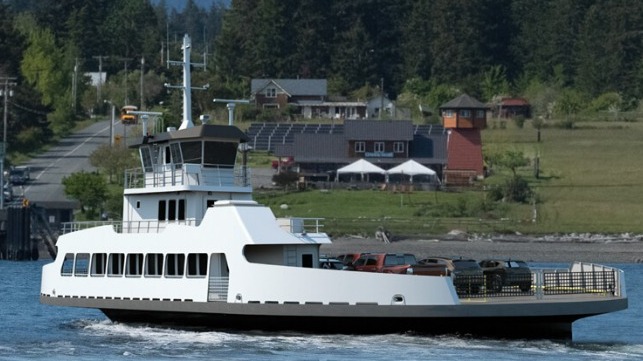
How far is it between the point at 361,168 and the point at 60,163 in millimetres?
23816

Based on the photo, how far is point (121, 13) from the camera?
188 metres

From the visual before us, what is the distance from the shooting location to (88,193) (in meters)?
101

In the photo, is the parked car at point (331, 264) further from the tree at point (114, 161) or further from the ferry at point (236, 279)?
the tree at point (114, 161)

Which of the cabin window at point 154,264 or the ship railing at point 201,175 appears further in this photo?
the ship railing at point 201,175

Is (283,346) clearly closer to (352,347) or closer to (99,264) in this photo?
(352,347)

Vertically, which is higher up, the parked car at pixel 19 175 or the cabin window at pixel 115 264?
the parked car at pixel 19 175

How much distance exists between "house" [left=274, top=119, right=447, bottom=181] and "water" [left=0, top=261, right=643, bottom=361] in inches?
2758

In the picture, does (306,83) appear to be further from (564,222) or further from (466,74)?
(564,222)

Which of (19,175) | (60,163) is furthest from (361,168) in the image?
(60,163)

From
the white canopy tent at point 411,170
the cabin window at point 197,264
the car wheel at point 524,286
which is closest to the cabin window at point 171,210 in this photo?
the cabin window at point 197,264

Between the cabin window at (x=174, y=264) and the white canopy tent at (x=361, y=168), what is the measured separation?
67.5 meters

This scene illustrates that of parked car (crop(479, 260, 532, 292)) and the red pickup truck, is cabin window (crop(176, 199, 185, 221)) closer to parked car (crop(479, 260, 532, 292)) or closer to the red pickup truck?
the red pickup truck

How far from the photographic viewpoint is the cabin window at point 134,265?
4950 cm

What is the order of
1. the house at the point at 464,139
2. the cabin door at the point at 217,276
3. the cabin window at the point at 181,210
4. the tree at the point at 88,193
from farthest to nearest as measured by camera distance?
the house at the point at 464,139 < the tree at the point at 88,193 < the cabin window at the point at 181,210 < the cabin door at the point at 217,276
